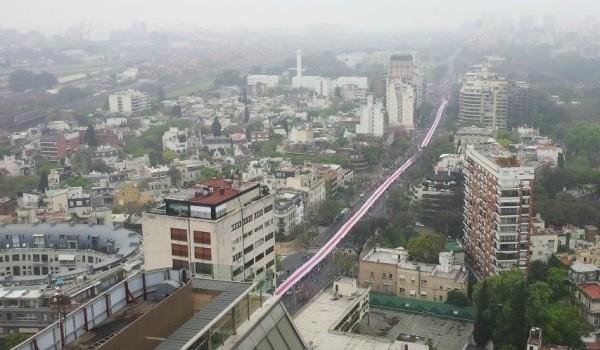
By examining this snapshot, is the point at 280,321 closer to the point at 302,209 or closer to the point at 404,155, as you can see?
the point at 302,209

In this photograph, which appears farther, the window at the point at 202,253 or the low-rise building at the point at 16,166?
the low-rise building at the point at 16,166

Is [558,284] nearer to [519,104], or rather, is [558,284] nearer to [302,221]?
[302,221]

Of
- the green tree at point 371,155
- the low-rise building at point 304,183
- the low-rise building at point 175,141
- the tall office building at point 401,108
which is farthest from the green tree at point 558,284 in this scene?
the tall office building at point 401,108

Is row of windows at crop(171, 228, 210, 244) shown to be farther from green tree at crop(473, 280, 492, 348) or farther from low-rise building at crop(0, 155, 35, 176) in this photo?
low-rise building at crop(0, 155, 35, 176)

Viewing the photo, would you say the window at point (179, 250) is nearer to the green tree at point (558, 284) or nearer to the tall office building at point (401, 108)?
the green tree at point (558, 284)

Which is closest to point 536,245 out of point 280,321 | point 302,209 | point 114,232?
point 302,209

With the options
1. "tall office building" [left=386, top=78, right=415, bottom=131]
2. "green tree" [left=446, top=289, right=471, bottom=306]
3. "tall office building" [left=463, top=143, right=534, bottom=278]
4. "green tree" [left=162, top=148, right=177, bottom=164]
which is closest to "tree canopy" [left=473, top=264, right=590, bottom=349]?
"green tree" [left=446, top=289, right=471, bottom=306]

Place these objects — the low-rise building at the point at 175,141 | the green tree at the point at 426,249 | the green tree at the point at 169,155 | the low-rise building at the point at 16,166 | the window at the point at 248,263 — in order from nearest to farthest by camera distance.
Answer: the window at the point at 248,263 → the green tree at the point at 426,249 → the low-rise building at the point at 16,166 → the green tree at the point at 169,155 → the low-rise building at the point at 175,141
